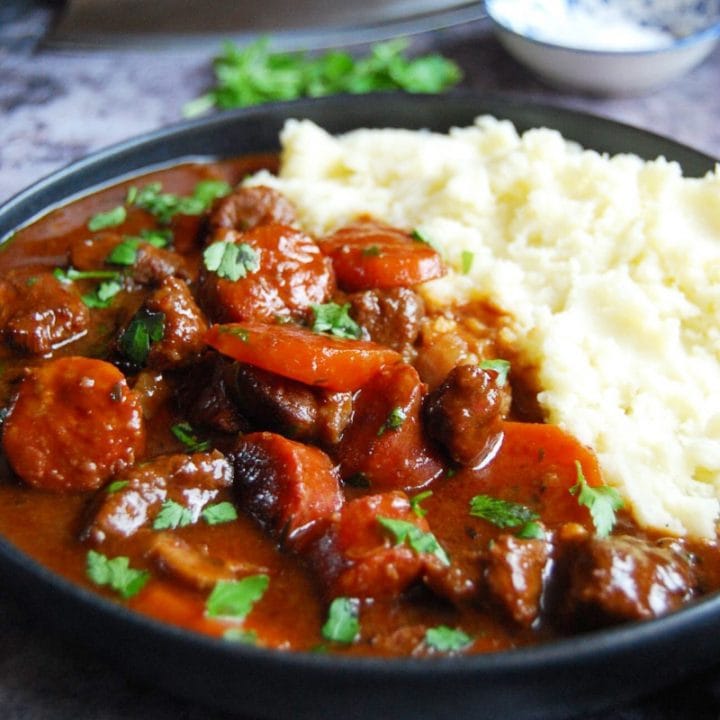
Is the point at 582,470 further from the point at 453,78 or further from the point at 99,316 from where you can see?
the point at 453,78

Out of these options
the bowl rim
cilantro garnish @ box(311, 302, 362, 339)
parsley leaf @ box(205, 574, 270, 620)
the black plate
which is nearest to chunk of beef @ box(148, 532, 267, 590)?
parsley leaf @ box(205, 574, 270, 620)

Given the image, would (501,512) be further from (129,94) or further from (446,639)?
(129,94)

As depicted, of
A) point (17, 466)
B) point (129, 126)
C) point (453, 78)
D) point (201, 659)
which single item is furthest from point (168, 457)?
point (453, 78)

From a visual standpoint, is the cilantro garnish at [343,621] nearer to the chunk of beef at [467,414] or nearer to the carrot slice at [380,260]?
the chunk of beef at [467,414]

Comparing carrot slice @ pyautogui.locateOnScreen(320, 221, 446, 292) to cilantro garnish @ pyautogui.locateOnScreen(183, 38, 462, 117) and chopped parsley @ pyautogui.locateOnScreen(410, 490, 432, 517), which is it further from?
cilantro garnish @ pyautogui.locateOnScreen(183, 38, 462, 117)

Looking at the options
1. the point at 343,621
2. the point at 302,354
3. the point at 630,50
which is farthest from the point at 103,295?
the point at 630,50

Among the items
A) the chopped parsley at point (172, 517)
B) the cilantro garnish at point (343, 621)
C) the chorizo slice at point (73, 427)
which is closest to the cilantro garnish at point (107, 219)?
the chorizo slice at point (73, 427)
